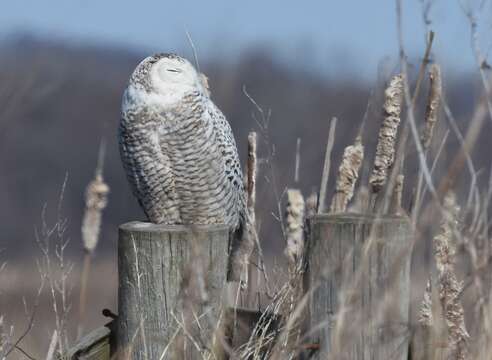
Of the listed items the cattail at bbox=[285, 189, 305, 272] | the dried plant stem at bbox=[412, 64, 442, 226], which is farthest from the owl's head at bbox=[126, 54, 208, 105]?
the dried plant stem at bbox=[412, 64, 442, 226]

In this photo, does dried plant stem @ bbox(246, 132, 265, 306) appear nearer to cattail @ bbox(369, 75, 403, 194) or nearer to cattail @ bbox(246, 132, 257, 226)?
cattail @ bbox(246, 132, 257, 226)

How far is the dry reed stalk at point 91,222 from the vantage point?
2.69m

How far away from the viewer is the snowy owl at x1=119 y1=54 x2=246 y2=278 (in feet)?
11.3

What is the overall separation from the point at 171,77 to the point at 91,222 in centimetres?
76

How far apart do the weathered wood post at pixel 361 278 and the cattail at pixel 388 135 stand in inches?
15.5

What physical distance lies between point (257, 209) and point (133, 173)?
0.57 m

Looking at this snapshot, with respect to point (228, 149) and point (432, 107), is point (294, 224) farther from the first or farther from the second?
point (432, 107)

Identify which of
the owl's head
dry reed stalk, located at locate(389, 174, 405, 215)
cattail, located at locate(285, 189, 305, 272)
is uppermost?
the owl's head

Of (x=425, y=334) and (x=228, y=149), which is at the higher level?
(x=228, y=149)

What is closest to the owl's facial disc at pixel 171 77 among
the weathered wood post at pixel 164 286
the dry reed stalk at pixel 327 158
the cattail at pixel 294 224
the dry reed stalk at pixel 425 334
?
the cattail at pixel 294 224

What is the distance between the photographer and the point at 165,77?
3396 millimetres

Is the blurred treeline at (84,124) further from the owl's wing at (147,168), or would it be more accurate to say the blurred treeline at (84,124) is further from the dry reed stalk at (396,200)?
the dry reed stalk at (396,200)

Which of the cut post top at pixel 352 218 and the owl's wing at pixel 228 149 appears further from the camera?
the owl's wing at pixel 228 149

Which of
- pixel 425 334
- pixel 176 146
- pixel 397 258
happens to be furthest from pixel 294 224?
pixel 397 258
